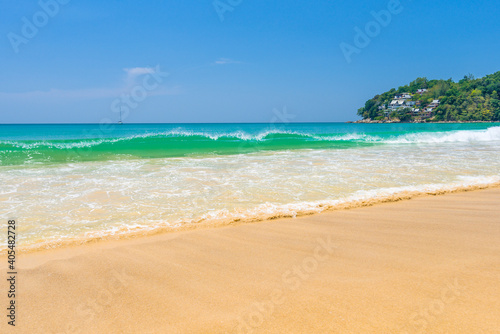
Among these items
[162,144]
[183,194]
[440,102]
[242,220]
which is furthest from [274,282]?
[440,102]

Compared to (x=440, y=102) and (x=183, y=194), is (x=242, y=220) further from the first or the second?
(x=440, y=102)

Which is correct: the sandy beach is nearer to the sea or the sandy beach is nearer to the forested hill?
the sea

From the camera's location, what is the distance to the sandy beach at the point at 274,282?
6.86ft

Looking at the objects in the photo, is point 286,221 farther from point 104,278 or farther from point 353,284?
point 104,278

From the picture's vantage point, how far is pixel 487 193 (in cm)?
603

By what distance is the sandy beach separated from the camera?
209 cm

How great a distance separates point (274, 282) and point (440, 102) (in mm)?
140994

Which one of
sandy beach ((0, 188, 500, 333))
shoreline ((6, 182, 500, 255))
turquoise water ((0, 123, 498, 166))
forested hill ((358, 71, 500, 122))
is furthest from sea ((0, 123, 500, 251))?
forested hill ((358, 71, 500, 122))

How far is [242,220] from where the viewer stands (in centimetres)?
437

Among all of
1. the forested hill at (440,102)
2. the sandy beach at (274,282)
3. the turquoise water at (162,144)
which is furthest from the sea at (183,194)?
the forested hill at (440,102)

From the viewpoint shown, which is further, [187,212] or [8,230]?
[187,212]

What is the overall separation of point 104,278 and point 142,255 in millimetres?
527

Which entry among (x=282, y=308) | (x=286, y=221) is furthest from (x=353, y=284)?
(x=286, y=221)

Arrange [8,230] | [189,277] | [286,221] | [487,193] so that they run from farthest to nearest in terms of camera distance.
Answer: [487,193] < [286,221] < [8,230] < [189,277]
